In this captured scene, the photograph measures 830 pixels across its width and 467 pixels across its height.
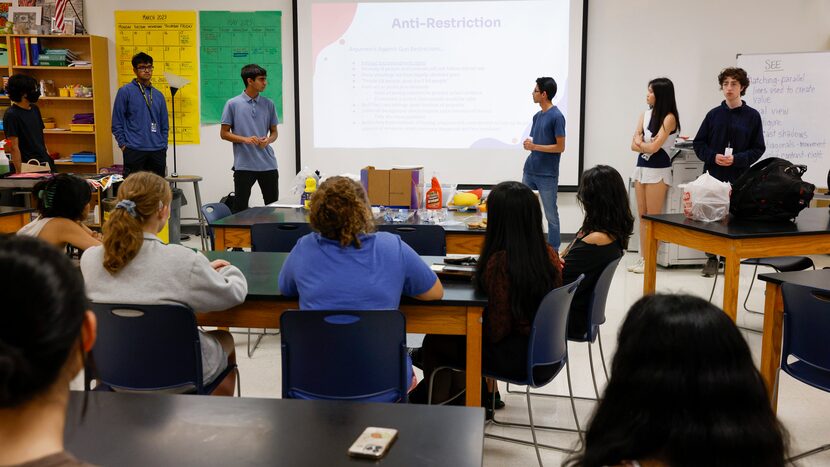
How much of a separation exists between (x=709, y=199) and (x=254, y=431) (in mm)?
3139

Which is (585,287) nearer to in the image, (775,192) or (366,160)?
(775,192)

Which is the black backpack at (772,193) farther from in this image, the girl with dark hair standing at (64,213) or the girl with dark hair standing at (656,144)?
the girl with dark hair standing at (64,213)

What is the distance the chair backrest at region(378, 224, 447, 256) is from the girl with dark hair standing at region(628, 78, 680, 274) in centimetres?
261

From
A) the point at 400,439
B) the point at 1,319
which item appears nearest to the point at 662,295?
the point at 400,439

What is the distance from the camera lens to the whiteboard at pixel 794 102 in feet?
21.2

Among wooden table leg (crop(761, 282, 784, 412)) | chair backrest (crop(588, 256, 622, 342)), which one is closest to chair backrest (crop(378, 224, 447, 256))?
chair backrest (crop(588, 256, 622, 342))

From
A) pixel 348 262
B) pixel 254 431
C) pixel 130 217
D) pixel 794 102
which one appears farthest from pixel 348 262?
pixel 794 102

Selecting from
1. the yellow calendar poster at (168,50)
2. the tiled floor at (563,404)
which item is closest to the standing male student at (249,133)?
A: the yellow calendar poster at (168,50)

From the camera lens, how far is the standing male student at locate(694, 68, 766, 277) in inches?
207

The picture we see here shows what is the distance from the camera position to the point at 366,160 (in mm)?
7234

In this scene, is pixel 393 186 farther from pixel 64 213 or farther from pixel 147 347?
Answer: pixel 147 347

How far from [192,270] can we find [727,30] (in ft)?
19.8

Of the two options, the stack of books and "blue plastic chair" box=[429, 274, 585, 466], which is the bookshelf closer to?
the stack of books

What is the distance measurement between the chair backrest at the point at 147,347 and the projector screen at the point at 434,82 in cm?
506
